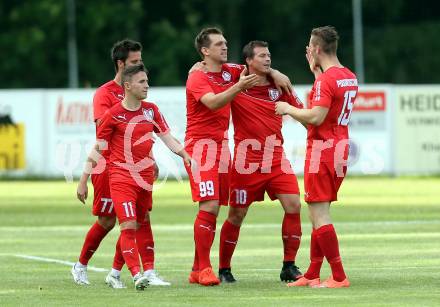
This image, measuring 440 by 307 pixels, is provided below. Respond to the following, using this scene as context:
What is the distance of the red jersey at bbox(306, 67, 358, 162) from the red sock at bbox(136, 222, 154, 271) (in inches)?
71.0

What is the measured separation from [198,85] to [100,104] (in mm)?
1021

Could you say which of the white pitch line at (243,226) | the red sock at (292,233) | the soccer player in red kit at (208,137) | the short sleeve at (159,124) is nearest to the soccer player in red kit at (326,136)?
the red sock at (292,233)

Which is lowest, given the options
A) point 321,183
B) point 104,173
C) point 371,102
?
point 321,183

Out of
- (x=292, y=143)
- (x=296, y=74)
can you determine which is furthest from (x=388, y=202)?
(x=296, y=74)

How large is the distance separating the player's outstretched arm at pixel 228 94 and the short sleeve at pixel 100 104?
1009 mm

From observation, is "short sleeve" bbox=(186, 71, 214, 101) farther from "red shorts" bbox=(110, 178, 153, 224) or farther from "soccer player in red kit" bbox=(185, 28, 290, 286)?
"red shorts" bbox=(110, 178, 153, 224)

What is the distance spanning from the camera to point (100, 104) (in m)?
13.4

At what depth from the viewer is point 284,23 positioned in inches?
2677

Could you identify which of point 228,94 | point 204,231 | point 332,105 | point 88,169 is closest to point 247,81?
point 228,94

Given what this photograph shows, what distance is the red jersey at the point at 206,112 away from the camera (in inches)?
520

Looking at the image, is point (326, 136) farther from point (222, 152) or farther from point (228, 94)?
point (222, 152)

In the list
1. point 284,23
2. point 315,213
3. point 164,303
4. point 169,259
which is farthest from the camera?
point 284,23

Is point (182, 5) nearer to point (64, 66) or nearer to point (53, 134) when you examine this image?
point (64, 66)

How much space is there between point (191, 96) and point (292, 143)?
21903 millimetres
